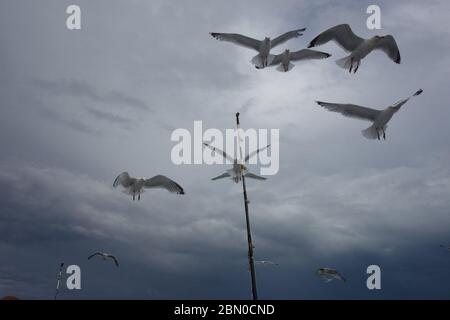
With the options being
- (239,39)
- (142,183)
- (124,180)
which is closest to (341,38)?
(239,39)

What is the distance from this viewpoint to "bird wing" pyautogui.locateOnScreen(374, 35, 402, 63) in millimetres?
21439

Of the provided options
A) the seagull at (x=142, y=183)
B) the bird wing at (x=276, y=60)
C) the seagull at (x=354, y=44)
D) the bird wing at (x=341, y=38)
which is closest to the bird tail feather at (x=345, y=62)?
the seagull at (x=354, y=44)

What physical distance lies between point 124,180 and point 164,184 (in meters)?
2.44

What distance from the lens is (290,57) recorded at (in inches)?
948

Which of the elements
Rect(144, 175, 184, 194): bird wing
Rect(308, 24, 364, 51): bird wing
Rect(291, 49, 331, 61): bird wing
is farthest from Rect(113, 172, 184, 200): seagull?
Rect(308, 24, 364, 51): bird wing

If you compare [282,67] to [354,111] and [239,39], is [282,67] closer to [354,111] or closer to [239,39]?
[239,39]

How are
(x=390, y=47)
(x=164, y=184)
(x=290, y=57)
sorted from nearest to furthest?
(x=390, y=47) < (x=290, y=57) < (x=164, y=184)

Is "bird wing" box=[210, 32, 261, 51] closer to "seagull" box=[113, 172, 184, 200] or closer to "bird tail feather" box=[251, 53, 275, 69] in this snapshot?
"bird tail feather" box=[251, 53, 275, 69]
